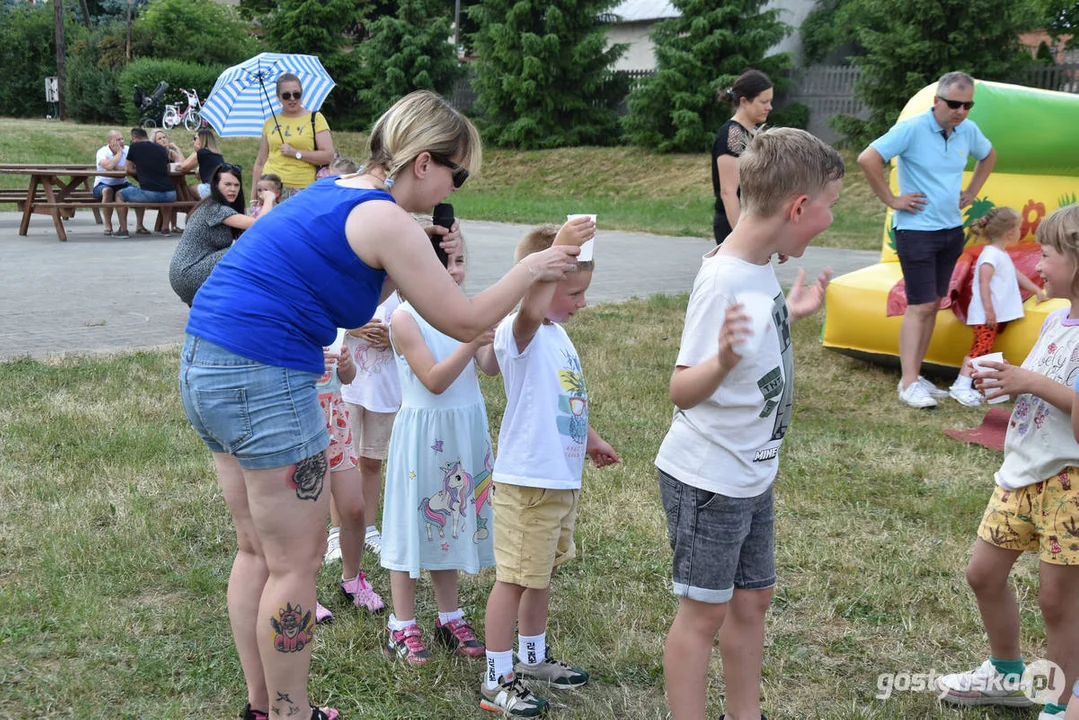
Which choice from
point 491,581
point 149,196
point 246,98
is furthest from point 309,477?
point 149,196

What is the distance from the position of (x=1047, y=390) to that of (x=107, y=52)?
155ft

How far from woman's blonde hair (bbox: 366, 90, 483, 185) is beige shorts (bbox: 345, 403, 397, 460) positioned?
5.22 ft

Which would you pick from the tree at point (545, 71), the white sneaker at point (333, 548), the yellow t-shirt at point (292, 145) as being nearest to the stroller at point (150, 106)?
the tree at point (545, 71)

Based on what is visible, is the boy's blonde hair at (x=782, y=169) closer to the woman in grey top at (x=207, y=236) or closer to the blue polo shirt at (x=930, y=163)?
the woman in grey top at (x=207, y=236)

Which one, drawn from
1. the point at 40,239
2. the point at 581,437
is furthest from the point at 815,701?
the point at 40,239

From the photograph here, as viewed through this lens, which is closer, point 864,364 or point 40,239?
point 864,364

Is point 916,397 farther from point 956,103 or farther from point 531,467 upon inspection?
point 531,467

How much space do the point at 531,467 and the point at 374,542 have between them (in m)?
1.47

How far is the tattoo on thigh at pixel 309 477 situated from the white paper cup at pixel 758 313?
1095 millimetres

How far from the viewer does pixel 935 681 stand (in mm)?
3145

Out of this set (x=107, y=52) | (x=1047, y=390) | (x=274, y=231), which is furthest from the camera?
(x=107, y=52)

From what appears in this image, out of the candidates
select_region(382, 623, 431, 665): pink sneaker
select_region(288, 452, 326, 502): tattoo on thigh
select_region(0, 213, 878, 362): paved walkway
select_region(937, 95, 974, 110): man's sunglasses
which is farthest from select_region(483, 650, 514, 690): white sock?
select_region(0, 213, 878, 362): paved walkway

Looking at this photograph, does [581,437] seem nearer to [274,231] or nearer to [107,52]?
[274,231]

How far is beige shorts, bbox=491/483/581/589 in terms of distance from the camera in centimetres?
294
